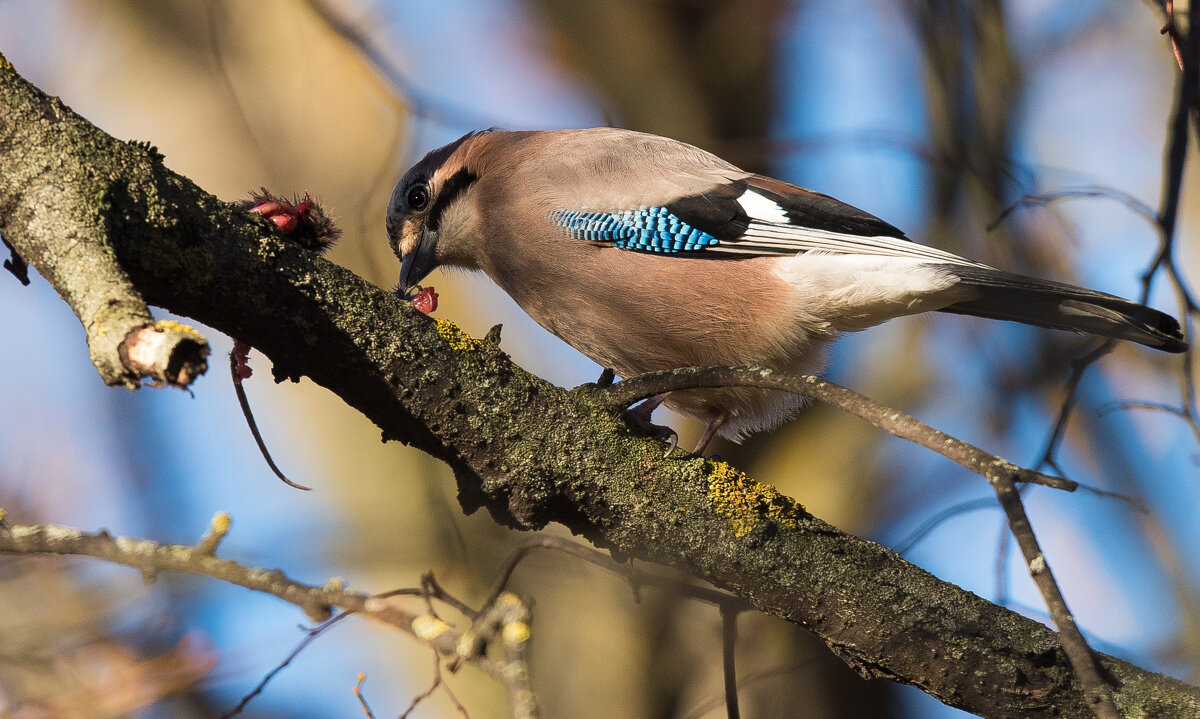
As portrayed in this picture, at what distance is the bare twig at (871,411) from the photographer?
1.81 meters

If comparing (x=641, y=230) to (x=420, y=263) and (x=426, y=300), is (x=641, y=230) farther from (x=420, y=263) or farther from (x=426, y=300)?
(x=420, y=263)

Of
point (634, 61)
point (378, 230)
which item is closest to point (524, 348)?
point (378, 230)

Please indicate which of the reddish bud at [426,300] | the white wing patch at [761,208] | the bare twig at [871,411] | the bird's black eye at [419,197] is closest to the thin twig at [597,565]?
the bare twig at [871,411]

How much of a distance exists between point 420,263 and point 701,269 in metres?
1.38

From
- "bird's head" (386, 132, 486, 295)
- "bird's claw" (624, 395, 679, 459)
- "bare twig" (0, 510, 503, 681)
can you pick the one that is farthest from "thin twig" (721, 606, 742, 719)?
"bird's head" (386, 132, 486, 295)

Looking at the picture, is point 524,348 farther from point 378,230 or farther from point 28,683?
point 28,683

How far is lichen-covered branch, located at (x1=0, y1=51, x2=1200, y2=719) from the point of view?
2.06 metres

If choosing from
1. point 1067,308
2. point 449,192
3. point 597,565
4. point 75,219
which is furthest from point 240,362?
point 1067,308

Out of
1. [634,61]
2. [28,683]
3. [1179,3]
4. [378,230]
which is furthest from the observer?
[634,61]

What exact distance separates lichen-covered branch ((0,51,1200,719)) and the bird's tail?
94 cm

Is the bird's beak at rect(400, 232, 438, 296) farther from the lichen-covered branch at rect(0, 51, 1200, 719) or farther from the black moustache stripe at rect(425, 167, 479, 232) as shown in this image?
the lichen-covered branch at rect(0, 51, 1200, 719)

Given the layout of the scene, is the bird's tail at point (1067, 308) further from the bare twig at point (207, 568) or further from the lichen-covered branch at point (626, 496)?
the bare twig at point (207, 568)

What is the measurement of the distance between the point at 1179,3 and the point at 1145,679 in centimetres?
322

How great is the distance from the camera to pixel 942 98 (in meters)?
5.21
